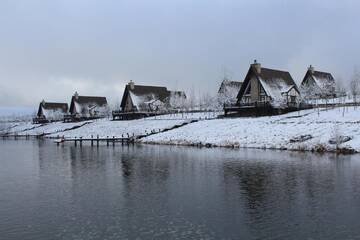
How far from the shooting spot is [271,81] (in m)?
65.9

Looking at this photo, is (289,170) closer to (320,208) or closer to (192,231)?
(320,208)

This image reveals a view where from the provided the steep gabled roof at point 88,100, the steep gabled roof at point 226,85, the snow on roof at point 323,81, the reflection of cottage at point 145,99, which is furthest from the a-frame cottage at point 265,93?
the steep gabled roof at point 88,100

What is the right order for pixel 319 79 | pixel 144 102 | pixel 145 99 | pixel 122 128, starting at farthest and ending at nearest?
pixel 145 99
pixel 144 102
pixel 319 79
pixel 122 128

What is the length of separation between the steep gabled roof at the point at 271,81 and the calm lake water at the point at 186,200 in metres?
33.0

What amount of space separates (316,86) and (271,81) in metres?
13.8

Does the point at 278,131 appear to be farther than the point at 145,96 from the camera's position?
No

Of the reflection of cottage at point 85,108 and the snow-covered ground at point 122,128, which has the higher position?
the reflection of cottage at point 85,108

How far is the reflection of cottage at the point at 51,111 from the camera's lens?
12219cm

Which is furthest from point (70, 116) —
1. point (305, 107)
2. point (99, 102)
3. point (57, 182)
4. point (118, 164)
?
point (57, 182)

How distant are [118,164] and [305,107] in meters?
36.2

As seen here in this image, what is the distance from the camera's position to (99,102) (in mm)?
115188

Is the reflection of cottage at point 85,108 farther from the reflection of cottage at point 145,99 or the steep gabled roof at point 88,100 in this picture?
the reflection of cottage at point 145,99

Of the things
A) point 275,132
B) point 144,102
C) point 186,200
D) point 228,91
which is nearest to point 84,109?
point 144,102

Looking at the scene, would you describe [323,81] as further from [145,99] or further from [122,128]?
[122,128]
